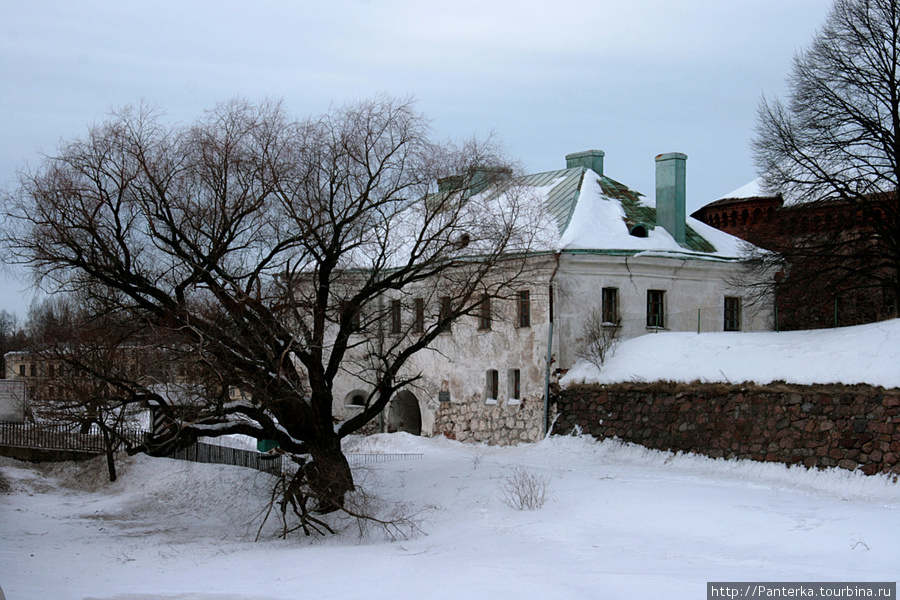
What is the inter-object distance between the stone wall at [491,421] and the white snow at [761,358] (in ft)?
5.20

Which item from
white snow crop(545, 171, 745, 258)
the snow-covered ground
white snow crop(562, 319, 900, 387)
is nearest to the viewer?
the snow-covered ground

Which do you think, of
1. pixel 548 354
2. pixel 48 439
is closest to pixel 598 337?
pixel 548 354

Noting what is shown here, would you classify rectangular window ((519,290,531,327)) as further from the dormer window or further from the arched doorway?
the arched doorway

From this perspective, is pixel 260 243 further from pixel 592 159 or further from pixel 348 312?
pixel 592 159

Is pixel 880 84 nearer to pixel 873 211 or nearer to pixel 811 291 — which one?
pixel 873 211

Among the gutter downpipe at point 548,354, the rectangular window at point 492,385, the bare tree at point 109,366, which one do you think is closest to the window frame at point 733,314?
the gutter downpipe at point 548,354

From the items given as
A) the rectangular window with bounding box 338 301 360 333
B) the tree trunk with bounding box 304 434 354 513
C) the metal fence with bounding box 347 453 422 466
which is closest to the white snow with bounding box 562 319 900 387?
the metal fence with bounding box 347 453 422 466

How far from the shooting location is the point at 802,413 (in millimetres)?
19703

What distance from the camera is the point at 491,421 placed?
94.3 ft

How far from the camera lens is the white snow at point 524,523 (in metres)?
12.5

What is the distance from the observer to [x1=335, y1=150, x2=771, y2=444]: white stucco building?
90.9 ft

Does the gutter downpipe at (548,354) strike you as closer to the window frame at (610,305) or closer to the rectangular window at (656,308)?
the window frame at (610,305)

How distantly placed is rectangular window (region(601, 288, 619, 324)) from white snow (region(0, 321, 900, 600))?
2196mm

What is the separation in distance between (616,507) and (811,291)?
12513 mm
